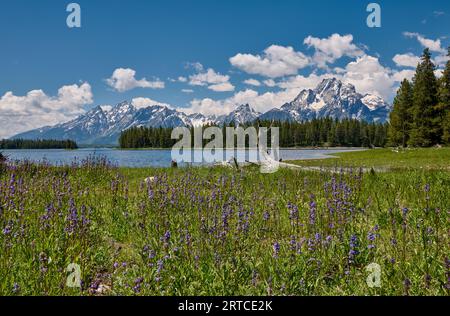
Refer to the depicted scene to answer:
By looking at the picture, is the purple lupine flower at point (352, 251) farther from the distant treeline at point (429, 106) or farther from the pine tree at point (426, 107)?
the pine tree at point (426, 107)

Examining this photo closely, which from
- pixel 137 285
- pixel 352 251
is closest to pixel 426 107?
pixel 352 251

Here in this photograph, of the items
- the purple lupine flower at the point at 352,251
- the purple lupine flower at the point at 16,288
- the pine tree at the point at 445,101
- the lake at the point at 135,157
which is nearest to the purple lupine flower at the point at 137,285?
the purple lupine flower at the point at 16,288

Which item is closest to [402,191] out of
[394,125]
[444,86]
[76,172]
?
[76,172]

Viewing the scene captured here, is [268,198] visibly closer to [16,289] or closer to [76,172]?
[16,289]

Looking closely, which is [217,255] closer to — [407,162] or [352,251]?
[352,251]

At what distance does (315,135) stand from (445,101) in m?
110

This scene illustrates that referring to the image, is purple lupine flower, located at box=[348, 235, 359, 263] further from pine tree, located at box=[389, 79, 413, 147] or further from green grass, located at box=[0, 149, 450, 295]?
pine tree, located at box=[389, 79, 413, 147]

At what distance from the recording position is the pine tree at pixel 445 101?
4734cm

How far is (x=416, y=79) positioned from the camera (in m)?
55.9

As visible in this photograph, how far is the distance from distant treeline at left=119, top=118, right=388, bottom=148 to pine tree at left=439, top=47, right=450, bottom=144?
295 feet

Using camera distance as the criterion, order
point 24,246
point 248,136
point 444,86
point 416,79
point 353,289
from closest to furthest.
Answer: point 353,289, point 24,246, point 444,86, point 416,79, point 248,136
